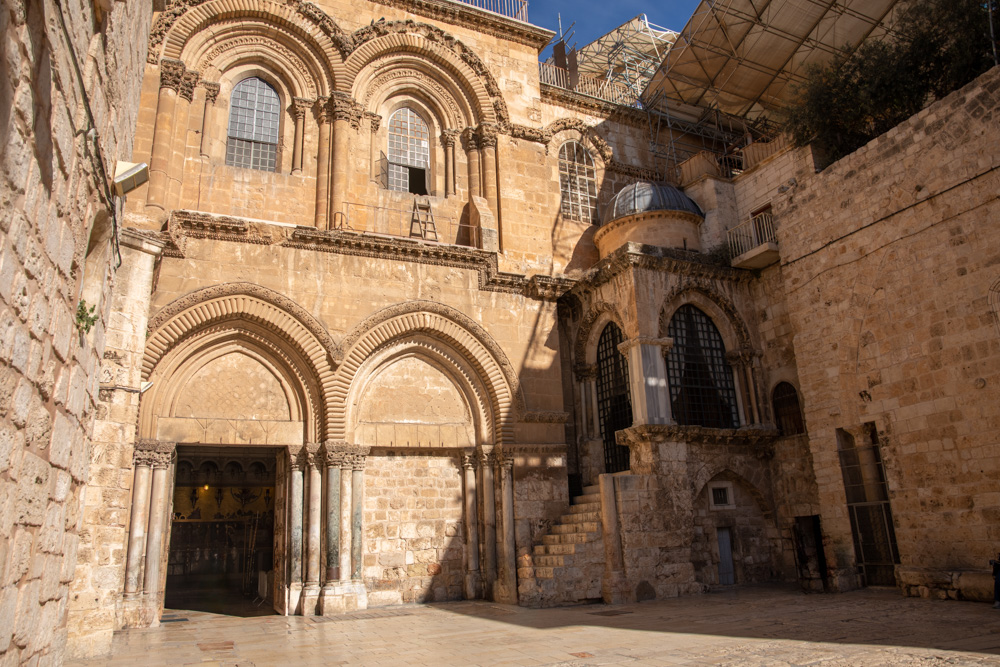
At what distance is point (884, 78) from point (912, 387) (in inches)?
285

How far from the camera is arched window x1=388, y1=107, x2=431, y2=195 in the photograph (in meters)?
17.2

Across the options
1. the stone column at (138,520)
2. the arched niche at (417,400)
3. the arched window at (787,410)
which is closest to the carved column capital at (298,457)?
the arched niche at (417,400)

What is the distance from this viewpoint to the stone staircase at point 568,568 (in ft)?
44.0

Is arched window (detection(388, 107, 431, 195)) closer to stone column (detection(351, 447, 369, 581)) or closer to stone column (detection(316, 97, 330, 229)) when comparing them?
stone column (detection(316, 97, 330, 229))

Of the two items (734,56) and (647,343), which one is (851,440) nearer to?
(647,343)

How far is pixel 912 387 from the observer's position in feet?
41.4

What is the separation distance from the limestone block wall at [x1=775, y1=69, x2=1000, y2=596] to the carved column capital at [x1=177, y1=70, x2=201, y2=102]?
13477mm

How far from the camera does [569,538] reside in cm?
1408

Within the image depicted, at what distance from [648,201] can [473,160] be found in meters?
4.48

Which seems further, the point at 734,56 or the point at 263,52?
the point at 734,56

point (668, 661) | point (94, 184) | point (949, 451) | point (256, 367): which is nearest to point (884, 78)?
point (949, 451)

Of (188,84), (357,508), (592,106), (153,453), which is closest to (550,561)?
(357,508)

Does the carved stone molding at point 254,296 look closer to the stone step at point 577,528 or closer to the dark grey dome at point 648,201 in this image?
the stone step at point 577,528

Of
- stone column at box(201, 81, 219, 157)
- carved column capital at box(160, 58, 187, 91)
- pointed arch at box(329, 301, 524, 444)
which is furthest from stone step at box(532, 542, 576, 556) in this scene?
carved column capital at box(160, 58, 187, 91)
